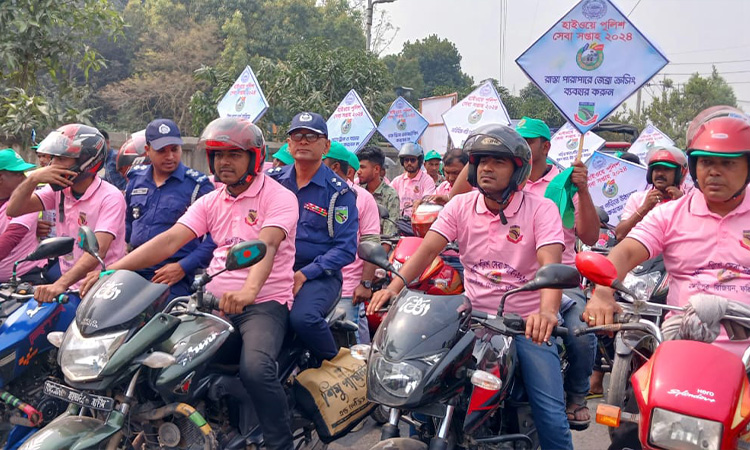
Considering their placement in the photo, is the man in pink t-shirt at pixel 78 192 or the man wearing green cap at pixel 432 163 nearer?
the man in pink t-shirt at pixel 78 192

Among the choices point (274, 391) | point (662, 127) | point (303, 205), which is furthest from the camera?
point (662, 127)

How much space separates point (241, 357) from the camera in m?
3.76

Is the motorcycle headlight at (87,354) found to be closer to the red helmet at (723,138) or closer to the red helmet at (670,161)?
the red helmet at (723,138)

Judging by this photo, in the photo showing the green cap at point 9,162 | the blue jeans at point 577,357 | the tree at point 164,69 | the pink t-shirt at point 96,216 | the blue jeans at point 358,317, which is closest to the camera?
the blue jeans at point 577,357

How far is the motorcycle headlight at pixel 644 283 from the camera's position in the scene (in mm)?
6062

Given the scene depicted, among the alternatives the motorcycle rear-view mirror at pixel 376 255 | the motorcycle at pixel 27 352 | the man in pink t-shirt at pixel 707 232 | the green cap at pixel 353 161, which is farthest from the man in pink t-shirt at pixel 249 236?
the green cap at pixel 353 161

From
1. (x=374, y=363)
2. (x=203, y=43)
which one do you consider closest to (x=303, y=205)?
(x=374, y=363)

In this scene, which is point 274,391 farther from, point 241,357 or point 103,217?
point 103,217

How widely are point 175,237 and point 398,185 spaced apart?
22.0 ft

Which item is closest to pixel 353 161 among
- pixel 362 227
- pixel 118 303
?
pixel 362 227

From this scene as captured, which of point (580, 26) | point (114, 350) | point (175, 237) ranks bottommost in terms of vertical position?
point (114, 350)

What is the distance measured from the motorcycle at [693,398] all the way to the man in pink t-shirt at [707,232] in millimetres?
557

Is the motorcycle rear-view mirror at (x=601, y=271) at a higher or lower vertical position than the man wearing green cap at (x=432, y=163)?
higher

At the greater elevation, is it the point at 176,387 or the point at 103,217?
the point at 103,217
